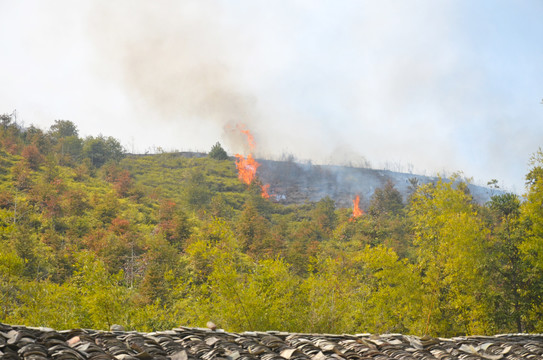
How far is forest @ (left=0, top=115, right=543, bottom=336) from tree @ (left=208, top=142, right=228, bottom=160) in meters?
14.6

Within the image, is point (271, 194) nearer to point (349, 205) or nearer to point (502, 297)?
point (349, 205)

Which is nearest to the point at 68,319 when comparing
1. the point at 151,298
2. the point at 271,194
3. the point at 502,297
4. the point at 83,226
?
the point at 151,298

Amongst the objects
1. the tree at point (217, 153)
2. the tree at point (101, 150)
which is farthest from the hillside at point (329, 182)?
the tree at point (101, 150)

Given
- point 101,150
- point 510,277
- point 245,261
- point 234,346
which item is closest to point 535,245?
point 510,277

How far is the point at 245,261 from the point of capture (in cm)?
2189

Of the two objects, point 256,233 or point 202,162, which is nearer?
point 256,233

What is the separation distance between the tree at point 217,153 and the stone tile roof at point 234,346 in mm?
47933

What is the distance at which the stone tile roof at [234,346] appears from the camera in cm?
385

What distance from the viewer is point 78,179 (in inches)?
1355

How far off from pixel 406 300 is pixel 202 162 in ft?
136

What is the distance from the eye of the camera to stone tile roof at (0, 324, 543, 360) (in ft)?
12.6

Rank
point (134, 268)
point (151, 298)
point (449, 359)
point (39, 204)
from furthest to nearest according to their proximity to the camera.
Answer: point (39, 204), point (134, 268), point (151, 298), point (449, 359)

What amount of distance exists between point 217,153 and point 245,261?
109 ft

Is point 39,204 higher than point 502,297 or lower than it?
higher
